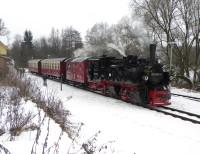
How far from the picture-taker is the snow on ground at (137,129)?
9805mm

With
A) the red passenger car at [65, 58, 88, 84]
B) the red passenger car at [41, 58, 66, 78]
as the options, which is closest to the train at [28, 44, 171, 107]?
the red passenger car at [65, 58, 88, 84]

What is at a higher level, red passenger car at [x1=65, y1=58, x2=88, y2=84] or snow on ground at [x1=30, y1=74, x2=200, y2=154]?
red passenger car at [x1=65, y1=58, x2=88, y2=84]

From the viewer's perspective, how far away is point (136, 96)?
18453 mm

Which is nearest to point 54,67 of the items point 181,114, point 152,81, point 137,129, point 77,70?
point 77,70

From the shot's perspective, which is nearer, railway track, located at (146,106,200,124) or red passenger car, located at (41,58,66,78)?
railway track, located at (146,106,200,124)

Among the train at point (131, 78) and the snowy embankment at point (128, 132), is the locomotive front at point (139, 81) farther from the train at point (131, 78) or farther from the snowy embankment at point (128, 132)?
the snowy embankment at point (128, 132)

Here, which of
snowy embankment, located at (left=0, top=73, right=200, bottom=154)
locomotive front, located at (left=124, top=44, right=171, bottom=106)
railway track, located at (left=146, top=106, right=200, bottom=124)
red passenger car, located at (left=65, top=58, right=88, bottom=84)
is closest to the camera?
snowy embankment, located at (left=0, top=73, right=200, bottom=154)

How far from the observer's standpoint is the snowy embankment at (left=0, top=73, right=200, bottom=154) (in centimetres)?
788

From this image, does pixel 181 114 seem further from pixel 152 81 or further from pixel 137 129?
pixel 137 129

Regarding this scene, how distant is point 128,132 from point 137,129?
65 cm

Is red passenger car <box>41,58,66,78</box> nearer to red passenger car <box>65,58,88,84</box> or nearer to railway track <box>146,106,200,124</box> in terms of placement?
red passenger car <box>65,58,88,84</box>

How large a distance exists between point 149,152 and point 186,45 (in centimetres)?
2640

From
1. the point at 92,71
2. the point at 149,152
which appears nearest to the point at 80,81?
the point at 92,71

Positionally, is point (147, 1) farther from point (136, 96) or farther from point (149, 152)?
point (149, 152)
